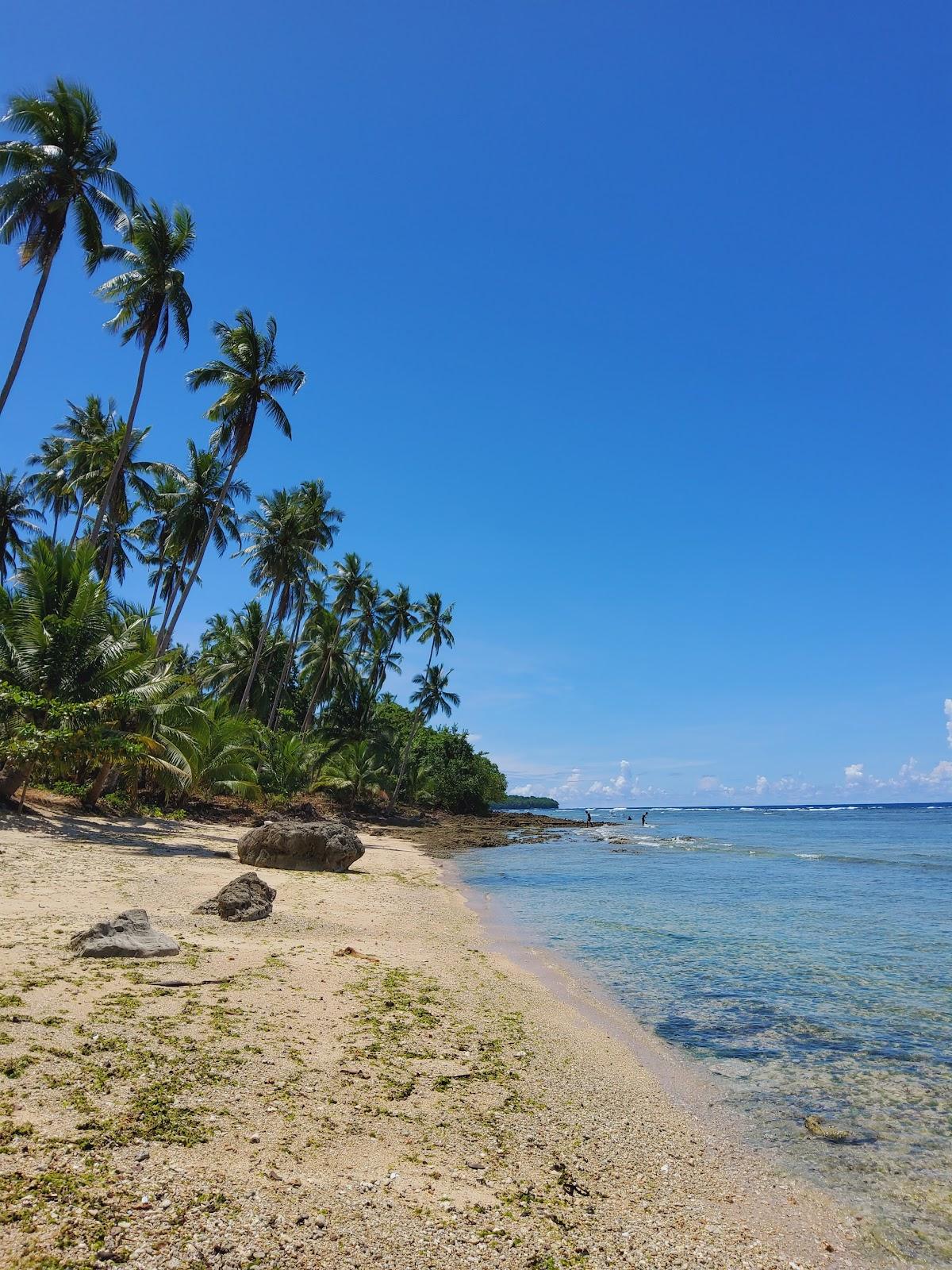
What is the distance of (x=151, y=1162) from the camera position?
11.5 ft

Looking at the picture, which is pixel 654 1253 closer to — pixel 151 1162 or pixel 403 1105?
pixel 403 1105

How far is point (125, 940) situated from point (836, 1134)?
22.3ft

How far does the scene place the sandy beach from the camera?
3219 mm

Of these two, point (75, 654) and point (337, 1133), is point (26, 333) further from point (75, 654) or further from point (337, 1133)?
point (337, 1133)

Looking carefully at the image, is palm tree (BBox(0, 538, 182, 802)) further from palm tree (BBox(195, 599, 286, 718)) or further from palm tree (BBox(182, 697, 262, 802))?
palm tree (BBox(195, 599, 286, 718))

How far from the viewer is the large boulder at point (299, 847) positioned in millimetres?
17469

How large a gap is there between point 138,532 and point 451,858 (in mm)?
26377

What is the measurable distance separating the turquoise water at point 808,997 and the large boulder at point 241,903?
517cm

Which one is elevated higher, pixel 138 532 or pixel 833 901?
pixel 138 532

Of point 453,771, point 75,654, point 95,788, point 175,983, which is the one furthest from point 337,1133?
point 453,771

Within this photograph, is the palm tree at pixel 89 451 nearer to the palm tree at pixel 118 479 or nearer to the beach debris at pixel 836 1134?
the palm tree at pixel 118 479

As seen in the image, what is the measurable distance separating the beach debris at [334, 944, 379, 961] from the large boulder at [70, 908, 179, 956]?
2.19 meters

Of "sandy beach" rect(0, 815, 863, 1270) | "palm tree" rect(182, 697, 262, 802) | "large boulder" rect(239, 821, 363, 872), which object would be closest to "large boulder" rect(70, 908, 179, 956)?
"sandy beach" rect(0, 815, 863, 1270)

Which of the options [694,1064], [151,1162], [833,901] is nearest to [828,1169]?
[694,1064]
